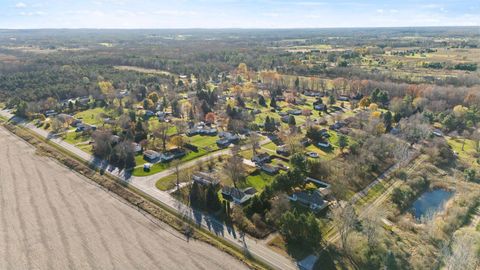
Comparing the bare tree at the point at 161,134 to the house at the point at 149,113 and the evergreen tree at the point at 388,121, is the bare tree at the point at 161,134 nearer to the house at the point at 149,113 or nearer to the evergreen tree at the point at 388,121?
the house at the point at 149,113

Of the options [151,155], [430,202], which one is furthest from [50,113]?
[430,202]

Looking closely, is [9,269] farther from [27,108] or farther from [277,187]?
[27,108]

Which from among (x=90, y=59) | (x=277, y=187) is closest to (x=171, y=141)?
(x=277, y=187)

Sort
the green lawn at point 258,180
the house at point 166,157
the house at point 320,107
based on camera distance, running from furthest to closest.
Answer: the house at point 320,107 → the house at point 166,157 → the green lawn at point 258,180

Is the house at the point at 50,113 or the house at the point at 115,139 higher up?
the house at the point at 115,139

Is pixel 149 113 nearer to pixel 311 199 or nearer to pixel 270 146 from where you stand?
pixel 270 146

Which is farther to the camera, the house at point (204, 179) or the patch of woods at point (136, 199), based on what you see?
the house at point (204, 179)

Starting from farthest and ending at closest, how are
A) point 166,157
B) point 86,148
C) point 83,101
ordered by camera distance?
point 83,101
point 86,148
point 166,157

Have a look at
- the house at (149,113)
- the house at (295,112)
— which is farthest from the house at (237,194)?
the house at (149,113)
